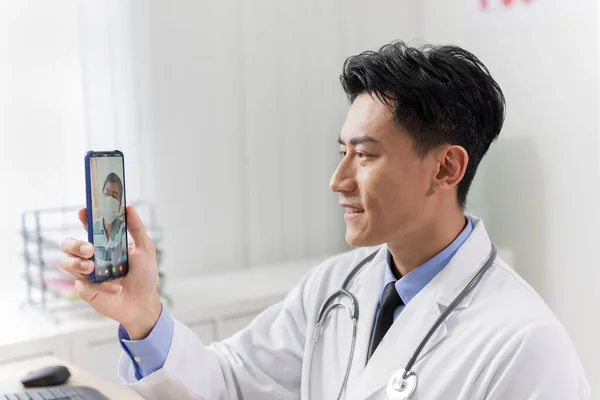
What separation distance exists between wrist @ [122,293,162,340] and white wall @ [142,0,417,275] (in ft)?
3.42

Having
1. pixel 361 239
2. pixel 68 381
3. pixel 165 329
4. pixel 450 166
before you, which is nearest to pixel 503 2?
pixel 450 166

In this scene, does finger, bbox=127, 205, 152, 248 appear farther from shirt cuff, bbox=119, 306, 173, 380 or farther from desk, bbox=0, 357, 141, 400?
desk, bbox=0, 357, 141, 400

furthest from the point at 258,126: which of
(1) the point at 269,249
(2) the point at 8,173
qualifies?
(2) the point at 8,173

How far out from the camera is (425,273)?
1159mm

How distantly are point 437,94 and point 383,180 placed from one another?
Answer: 6.5 inches

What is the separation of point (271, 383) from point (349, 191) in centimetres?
43

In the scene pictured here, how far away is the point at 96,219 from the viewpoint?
107 centimetres

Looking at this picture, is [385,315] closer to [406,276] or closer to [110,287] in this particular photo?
[406,276]

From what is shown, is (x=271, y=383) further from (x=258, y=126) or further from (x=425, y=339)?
(x=258, y=126)

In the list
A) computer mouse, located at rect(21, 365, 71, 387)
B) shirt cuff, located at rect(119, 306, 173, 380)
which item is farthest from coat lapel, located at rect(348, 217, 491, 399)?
computer mouse, located at rect(21, 365, 71, 387)

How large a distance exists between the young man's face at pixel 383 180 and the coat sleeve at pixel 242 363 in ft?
0.96

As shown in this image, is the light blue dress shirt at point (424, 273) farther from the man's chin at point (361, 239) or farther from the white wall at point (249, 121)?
the white wall at point (249, 121)

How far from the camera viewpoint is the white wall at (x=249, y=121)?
217cm

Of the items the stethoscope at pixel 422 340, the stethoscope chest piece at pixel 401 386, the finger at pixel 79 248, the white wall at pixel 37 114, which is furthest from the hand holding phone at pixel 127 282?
the white wall at pixel 37 114
